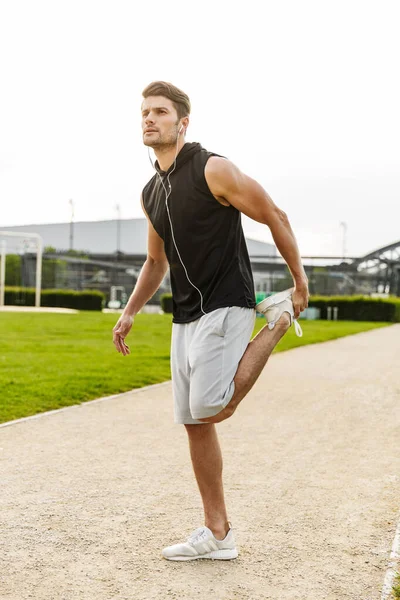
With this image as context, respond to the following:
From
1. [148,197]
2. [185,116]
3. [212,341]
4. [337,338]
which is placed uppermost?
[185,116]

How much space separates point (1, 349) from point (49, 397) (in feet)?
19.7

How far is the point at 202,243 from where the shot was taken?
341 cm

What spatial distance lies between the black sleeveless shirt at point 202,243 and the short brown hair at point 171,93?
16cm

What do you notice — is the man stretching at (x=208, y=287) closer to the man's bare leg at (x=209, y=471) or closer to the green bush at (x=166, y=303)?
the man's bare leg at (x=209, y=471)

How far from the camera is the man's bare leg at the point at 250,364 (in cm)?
339

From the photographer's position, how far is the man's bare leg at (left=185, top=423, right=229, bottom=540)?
3.53 meters

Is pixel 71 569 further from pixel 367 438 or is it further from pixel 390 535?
pixel 367 438

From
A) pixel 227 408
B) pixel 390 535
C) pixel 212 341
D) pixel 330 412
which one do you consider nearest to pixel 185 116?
pixel 212 341

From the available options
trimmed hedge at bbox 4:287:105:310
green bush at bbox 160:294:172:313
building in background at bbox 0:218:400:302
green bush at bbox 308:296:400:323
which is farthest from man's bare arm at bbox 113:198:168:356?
building in background at bbox 0:218:400:302

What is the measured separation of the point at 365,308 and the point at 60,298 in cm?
1472

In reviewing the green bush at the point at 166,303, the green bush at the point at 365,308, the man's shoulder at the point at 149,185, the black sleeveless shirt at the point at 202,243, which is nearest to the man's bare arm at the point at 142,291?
the man's shoulder at the point at 149,185

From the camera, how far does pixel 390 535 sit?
155 inches

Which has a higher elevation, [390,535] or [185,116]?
[185,116]

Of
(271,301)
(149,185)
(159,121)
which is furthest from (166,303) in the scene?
(159,121)
